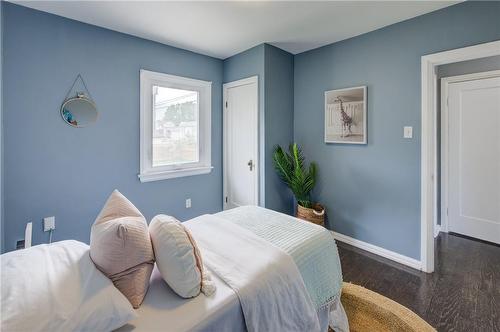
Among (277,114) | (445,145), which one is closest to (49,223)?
(277,114)

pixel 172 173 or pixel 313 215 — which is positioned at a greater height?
pixel 172 173

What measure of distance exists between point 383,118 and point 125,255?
2.68 m

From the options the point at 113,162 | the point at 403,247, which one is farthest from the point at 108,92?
the point at 403,247

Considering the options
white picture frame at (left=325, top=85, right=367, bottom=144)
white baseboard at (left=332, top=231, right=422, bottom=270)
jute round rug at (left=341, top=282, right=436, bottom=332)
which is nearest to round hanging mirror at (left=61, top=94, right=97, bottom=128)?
white picture frame at (left=325, top=85, right=367, bottom=144)

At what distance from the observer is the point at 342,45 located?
295 centimetres

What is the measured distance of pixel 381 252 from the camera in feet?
8.91

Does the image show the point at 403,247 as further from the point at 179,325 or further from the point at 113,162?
the point at 113,162

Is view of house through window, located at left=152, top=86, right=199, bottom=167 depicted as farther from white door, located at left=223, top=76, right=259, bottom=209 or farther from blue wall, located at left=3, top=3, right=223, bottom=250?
white door, located at left=223, top=76, right=259, bottom=209

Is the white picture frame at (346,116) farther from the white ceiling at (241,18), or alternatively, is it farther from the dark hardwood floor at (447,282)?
the dark hardwood floor at (447,282)

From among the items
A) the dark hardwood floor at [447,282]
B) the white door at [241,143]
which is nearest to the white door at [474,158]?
the dark hardwood floor at [447,282]

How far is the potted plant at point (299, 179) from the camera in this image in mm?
2996

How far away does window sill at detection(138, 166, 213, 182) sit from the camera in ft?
9.78

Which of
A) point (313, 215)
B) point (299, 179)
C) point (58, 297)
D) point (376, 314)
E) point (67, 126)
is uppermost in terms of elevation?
point (67, 126)

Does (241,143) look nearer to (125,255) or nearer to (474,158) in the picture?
(125,255)
